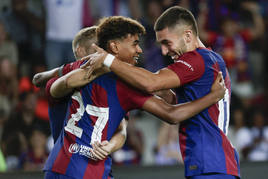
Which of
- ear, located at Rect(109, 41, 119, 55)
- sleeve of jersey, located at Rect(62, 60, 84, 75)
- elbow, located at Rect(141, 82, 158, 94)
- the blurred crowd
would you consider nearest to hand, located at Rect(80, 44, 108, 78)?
ear, located at Rect(109, 41, 119, 55)

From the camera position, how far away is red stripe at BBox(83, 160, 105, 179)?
328cm

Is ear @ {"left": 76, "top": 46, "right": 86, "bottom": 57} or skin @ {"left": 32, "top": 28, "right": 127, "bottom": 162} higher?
ear @ {"left": 76, "top": 46, "right": 86, "bottom": 57}

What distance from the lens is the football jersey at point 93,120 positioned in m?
3.28

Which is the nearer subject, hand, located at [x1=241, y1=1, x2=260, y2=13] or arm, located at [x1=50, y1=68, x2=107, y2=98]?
arm, located at [x1=50, y1=68, x2=107, y2=98]

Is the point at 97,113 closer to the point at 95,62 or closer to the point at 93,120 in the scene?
the point at 93,120

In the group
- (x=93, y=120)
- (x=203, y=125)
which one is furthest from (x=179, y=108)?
(x=93, y=120)

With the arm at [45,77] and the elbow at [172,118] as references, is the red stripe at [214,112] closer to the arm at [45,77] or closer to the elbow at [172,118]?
the elbow at [172,118]

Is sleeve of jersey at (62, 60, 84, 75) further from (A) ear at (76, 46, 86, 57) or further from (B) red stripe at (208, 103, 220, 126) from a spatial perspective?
(B) red stripe at (208, 103, 220, 126)

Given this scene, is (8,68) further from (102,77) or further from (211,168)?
A: (211,168)

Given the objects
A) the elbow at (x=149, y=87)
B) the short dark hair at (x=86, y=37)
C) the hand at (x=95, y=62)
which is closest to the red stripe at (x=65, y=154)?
the hand at (x=95, y=62)

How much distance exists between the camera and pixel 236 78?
861 cm

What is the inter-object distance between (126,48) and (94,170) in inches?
34.3

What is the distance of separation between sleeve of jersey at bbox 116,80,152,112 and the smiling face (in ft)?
0.76

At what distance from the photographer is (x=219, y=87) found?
3391 millimetres
